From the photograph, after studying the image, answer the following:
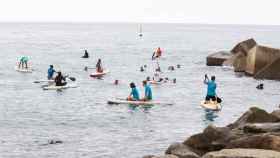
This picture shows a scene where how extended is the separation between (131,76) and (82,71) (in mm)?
8077

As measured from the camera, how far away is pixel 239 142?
21.4m

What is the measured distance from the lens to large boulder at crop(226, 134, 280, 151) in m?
20.5

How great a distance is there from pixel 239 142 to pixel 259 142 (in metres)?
0.82

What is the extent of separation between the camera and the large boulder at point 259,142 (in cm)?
2045

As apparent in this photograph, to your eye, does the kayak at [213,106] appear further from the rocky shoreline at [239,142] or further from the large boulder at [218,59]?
the large boulder at [218,59]

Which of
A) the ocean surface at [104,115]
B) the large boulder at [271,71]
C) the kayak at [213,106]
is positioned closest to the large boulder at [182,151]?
the ocean surface at [104,115]

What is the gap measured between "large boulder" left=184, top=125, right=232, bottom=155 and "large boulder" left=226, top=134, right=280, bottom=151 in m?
1.72

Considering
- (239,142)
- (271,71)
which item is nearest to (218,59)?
(271,71)

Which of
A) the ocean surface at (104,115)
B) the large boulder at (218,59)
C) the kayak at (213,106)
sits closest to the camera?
the ocean surface at (104,115)

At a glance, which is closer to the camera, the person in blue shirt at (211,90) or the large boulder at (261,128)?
the large boulder at (261,128)

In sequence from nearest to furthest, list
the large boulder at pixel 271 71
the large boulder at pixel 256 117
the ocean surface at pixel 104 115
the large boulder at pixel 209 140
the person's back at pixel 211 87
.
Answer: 1. the large boulder at pixel 209 140
2. the large boulder at pixel 256 117
3. the ocean surface at pixel 104 115
4. the person's back at pixel 211 87
5. the large boulder at pixel 271 71

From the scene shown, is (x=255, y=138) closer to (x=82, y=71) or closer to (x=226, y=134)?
(x=226, y=134)

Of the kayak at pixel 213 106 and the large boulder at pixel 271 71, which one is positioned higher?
the large boulder at pixel 271 71

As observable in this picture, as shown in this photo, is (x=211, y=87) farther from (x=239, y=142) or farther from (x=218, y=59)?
(x=218, y=59)
